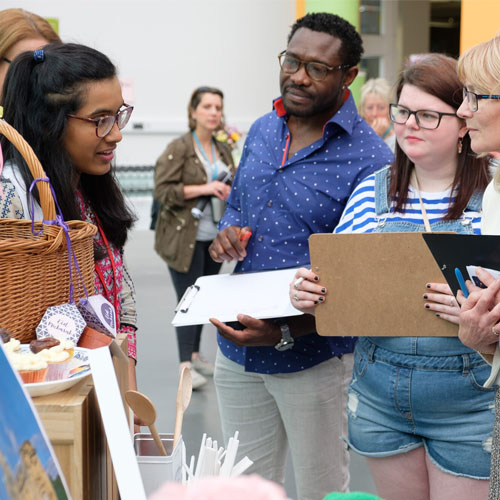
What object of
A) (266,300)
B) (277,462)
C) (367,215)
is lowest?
(277,462)

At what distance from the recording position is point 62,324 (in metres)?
1.10

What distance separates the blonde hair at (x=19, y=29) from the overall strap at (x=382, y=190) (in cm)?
107

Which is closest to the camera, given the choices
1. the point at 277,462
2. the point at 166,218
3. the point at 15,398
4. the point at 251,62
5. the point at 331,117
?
the point at 15,398

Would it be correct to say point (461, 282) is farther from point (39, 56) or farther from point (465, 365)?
point (39, 56)

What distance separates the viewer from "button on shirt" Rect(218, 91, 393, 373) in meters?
2.14

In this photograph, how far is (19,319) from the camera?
110 centimetres

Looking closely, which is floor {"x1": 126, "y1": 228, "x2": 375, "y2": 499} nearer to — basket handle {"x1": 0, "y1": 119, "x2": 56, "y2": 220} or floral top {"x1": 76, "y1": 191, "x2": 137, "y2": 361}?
floral top {"x1": 76, "y1": 191, "x2": 137, "y2": 361}

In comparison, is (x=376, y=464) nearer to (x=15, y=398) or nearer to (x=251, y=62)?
(x=15, y=398)

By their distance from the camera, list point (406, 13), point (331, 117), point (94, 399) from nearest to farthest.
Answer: point (94, 399), point (331, 117), point (406, 13)

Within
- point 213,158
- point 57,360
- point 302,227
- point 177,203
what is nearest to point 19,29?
point 302,227

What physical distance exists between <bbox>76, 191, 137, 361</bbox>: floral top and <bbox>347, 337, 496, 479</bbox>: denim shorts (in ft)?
2.09

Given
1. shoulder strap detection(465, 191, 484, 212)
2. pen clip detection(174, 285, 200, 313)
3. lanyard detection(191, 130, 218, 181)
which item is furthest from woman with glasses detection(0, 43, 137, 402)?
lanyard detection(191, 130, 218, 181)

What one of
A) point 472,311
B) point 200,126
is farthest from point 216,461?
point 200,126

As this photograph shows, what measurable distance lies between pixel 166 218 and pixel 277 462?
9.10 ft
